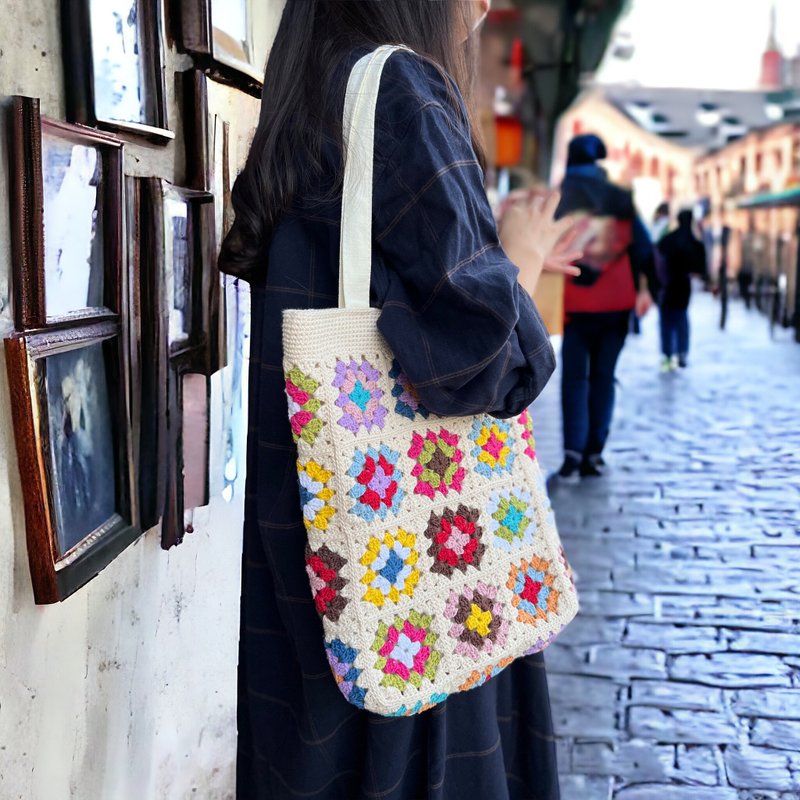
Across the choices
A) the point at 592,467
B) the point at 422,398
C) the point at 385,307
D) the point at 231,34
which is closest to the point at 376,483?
the point at 422,398

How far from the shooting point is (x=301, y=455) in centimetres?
145

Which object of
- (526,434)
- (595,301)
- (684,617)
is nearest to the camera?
(526,434)

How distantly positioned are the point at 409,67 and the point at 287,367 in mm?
455

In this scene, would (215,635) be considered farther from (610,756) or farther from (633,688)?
(633,688)

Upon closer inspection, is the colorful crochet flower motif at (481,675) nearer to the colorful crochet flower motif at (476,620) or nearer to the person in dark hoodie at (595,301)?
the colorful crochet flower motif at (476,620)

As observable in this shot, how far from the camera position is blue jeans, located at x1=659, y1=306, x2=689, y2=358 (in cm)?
1055

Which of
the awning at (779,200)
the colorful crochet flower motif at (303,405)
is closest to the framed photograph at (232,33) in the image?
the colorful crochet flower motif at (303,405)

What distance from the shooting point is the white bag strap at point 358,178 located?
56.8 inches

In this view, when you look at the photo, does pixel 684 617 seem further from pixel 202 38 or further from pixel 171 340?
pixel 202 38

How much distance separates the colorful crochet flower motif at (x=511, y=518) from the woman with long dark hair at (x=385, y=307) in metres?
0.14

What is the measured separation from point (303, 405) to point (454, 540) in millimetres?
308

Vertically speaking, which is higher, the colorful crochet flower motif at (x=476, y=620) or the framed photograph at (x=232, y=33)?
the framed photograph at (x=232, y=33)

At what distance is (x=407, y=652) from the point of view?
1490mm

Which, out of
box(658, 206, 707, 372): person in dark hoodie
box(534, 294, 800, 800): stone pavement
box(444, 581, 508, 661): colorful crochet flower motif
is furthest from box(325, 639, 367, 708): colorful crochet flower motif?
box(658, 206, 707, 372): person in dark hoodie
